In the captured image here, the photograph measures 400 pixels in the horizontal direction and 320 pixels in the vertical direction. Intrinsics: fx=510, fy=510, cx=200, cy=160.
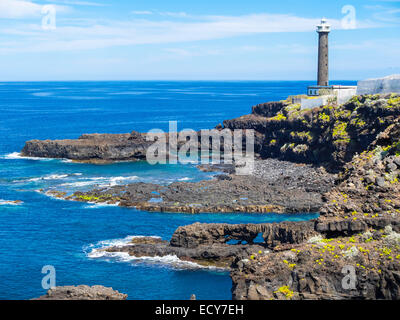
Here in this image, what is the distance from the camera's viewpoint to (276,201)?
62.5 m

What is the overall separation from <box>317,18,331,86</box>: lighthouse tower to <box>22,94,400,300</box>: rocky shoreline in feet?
38.5

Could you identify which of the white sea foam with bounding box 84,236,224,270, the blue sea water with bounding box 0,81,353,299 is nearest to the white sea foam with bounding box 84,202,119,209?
the blue sea water with bounding box 0,81,353,299

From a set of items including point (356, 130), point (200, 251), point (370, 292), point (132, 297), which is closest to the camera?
point (370, 292)

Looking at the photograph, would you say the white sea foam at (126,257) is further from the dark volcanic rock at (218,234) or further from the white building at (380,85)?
the white building at (380,85)

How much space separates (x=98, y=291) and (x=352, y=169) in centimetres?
2191

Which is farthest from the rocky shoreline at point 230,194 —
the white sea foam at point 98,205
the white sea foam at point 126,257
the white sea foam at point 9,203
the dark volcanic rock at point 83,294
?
the dark volcanic rock at point 83,294

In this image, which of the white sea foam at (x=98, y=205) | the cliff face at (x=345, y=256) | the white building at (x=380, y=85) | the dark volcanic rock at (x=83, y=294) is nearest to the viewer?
the cliff face at (x=345, y=256)

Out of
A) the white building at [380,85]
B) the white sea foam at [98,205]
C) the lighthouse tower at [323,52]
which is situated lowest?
the white sea foam at [98,205]

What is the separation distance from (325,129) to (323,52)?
27.3 m

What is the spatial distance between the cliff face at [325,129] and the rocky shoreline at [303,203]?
20 centimetres

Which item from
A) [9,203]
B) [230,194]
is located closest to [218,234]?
[230,194]

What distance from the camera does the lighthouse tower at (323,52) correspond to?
104 m
